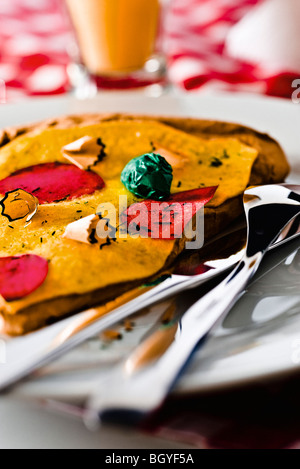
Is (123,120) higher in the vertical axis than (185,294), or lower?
higher

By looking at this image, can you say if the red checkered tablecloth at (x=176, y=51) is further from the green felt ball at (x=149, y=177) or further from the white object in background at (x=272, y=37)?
the green felt ball at (x=149, y=177)

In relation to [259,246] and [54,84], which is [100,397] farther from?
[54,84]

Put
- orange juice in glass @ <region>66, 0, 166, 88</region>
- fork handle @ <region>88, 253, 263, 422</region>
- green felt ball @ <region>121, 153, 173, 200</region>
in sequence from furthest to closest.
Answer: orange juice in glass @ <region>66, 0, 166, 88</region>, green felt ball @ <region>121, 153, 173, 200</region>, fork handle @ <region>88, 253, 263, 422</region>

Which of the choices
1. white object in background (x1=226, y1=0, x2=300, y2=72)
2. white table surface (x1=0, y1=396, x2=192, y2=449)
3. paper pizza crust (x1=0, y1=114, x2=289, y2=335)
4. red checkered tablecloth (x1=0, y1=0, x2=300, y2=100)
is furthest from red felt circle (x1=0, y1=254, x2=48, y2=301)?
white object in background (x1=226, y1=0, x2=300, y2=72)

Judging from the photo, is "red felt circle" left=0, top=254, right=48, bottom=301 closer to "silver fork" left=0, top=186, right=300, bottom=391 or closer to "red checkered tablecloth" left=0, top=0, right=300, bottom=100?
"silver fork" left=0, top=186, right=300, bottom=391

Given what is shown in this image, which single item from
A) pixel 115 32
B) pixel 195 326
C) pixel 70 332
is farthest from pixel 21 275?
pixel 115 32
